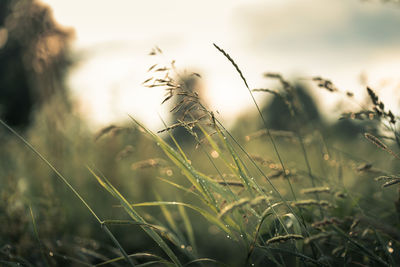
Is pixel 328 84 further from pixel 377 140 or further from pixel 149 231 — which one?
pixel 149 231

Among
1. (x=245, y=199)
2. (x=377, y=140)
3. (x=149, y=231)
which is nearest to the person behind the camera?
(x=245, y=199)

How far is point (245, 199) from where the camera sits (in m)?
0.67

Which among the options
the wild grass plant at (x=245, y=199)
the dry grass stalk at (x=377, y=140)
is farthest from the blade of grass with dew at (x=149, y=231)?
the dry grass stalk at (x=377, y=140)

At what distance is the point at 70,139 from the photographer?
294 centimetres

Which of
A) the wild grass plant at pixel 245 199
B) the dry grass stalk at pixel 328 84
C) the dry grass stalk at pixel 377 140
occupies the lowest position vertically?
the wild grass plant at pixel 245 199

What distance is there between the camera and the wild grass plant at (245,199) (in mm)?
925

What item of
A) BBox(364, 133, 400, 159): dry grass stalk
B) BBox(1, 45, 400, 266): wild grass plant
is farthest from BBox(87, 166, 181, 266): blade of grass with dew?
BBox(364, 133, 400, 159): dry grass stalk

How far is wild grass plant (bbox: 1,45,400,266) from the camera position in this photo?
0.93 m

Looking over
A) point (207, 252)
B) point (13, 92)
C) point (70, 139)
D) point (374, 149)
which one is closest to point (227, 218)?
point (207, 252)

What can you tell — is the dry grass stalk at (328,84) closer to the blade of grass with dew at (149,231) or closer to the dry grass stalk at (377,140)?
the dry grass stalk at (377,140)

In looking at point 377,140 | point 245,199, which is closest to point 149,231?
point 245,199

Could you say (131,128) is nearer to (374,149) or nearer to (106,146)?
(106,146)

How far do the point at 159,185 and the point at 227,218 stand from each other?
95.7 inches

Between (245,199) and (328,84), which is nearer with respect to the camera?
(245,199)
